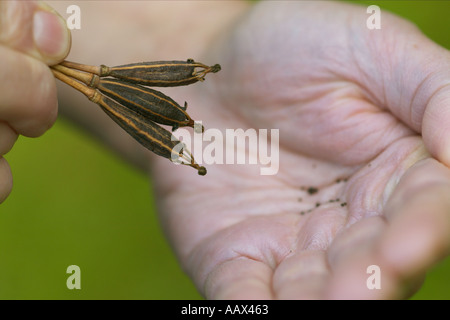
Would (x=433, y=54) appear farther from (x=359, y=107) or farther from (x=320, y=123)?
(x=320, y=123)

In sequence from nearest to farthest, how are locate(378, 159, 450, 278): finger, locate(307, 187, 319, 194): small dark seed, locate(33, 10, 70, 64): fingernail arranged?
1. locate(378, 159, 450, 278): finger
2. locate(33, 10, 70, 64): fingernail
3. locate(307, 187, 319, 194): small dark seed

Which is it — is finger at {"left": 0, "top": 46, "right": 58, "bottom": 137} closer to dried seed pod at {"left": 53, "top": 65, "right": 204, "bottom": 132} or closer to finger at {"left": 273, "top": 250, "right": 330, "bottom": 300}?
dried seed pod at {"left": 53, "top": 65, "right": 204, "bottom": 132}

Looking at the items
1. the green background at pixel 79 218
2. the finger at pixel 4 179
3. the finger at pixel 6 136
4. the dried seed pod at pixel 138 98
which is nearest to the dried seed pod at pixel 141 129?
the dried seed pod at pixel 138 98

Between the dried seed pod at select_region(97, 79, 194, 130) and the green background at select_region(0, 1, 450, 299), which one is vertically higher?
the green background at select_region(0, 1, 450, 299)

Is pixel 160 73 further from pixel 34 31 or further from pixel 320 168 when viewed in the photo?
pixel 320 168

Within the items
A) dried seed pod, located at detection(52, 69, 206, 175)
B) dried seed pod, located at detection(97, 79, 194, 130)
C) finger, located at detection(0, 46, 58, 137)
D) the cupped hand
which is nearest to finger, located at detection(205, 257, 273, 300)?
the cupped hand

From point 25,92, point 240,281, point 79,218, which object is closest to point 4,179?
point 25,92

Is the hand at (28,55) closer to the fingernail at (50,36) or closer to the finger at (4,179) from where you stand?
the fingernail at (50,36)

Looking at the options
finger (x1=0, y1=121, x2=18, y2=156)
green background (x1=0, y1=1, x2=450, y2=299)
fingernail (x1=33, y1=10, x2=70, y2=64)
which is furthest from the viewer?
green background (x1=0, y1=1, x2=450, y2=299)
